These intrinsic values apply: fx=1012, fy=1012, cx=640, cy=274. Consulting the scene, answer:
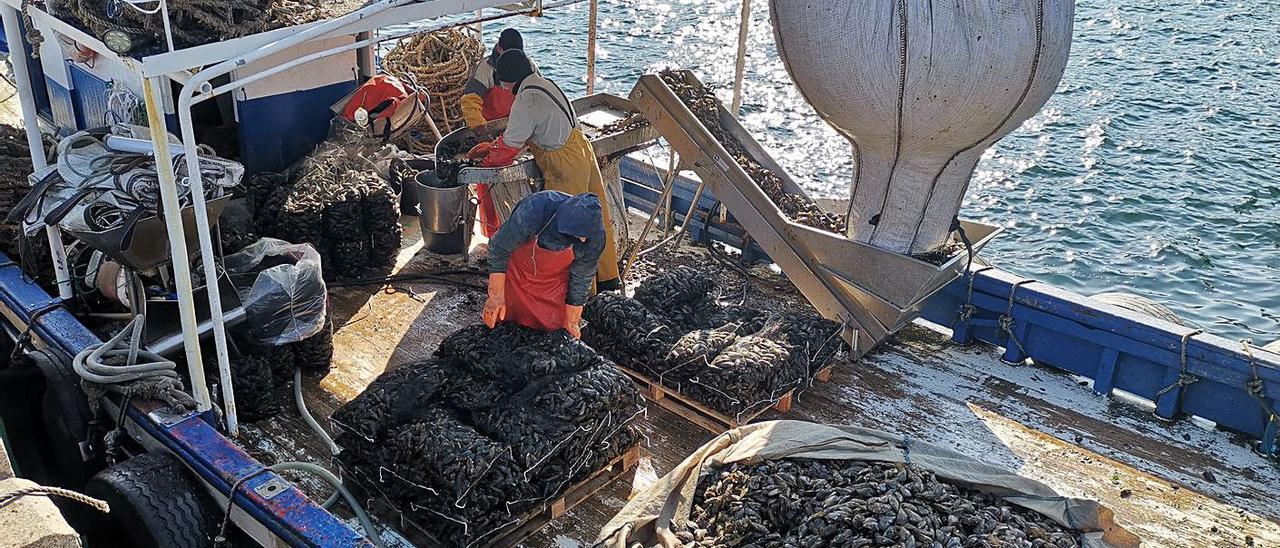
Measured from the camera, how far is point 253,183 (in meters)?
7.72

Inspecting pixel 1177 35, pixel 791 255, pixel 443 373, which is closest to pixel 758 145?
pixel 791 255

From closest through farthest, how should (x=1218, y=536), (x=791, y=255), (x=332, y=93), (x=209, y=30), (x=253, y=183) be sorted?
1. (x=1218, y=536)
2. (x=209, y=30)
3. (x=791, y=255)
4. (x=253, y=183)
5. (x=332, y=93)

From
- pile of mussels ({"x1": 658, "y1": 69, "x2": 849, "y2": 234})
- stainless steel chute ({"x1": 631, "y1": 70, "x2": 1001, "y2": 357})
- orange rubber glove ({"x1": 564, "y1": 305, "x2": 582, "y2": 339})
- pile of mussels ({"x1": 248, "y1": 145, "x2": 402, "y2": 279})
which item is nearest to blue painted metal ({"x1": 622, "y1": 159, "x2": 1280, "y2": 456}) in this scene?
stainless steel chute ({"x1": 631, "y1": 70, "x2": 1001, "y2": 357})

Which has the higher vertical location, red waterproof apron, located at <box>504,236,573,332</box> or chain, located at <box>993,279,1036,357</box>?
red waterproof apron, located at <box>504,236,573,332</box>

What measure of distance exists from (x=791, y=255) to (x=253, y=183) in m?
4.10

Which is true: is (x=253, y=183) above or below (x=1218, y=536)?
above

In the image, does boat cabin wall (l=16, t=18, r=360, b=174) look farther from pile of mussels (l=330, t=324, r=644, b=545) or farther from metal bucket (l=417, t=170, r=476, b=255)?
pile of mussels (l=330, t=324, r=644, b=545)

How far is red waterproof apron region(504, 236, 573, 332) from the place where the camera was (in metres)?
5.79

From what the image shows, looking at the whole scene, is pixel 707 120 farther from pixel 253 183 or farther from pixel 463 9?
pixel 253 183

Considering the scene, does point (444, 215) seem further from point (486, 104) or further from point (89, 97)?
point (89, 97)

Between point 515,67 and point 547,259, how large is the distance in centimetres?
213

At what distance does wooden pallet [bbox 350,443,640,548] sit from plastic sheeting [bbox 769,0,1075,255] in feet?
8.52

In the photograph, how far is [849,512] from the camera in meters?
4.48

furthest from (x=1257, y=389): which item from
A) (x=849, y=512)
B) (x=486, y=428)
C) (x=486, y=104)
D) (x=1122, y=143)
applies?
(x=1122, y=143)
